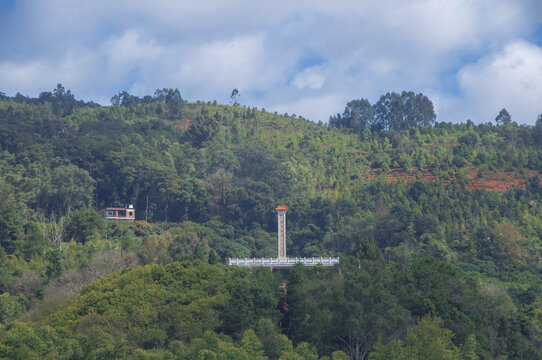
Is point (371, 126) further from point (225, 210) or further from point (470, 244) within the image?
point (470, 244)

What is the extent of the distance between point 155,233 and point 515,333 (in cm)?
3906

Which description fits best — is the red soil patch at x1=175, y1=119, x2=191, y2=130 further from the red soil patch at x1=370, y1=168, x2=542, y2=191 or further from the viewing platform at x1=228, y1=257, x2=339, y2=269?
the viewing platform at x1=228, y1=257, x2=339, y2=269

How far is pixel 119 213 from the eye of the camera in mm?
80250

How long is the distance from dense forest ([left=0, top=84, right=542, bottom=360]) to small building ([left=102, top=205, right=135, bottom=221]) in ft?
7.50

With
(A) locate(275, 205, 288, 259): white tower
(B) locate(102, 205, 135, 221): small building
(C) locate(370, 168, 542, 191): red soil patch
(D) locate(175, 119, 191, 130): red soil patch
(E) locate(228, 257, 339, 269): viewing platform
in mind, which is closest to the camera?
(E) locate(228, 257, 339, 269): viewing platform

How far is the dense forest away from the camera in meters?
42.6

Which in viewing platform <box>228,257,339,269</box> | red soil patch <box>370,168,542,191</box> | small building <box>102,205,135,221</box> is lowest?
viewing platform <box>228,257,339,269</box>

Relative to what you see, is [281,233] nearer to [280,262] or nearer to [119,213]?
[280,262]

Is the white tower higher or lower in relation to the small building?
lower

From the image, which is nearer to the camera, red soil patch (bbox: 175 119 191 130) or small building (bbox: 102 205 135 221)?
small building (bbox: 102 205 135 221)

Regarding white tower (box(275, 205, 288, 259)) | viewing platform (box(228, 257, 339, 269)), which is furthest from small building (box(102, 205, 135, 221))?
viewing platform (box(228, 257, 339, 269))

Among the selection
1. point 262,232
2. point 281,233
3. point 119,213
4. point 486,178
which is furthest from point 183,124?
point 281,233

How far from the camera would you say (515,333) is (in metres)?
43.9

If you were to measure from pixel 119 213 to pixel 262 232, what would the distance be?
1449 cm
